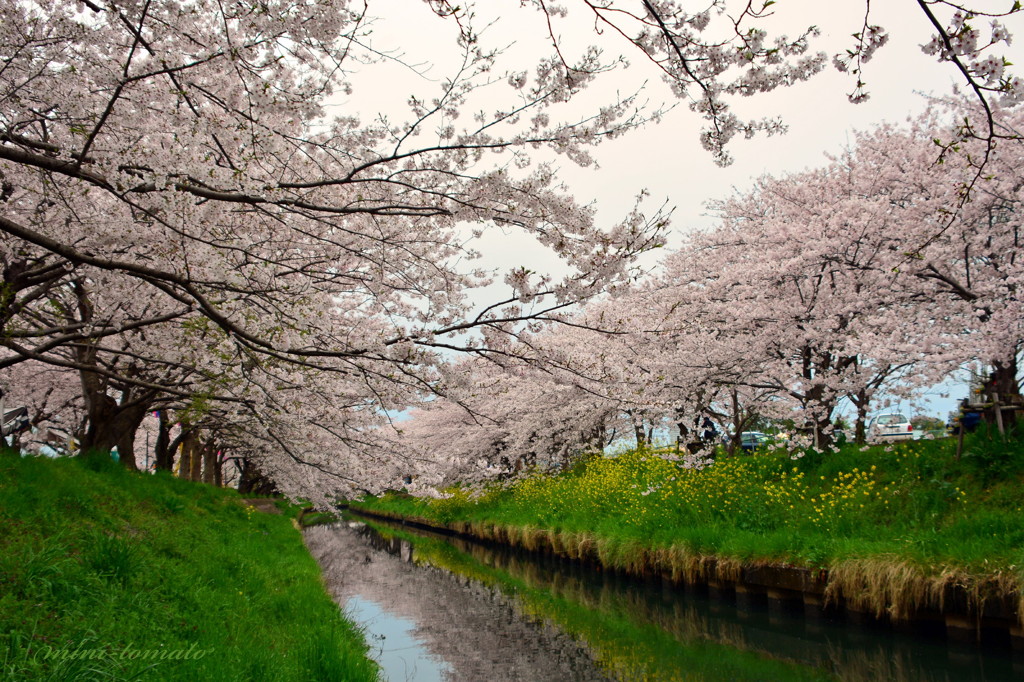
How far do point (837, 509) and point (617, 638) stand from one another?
4.44 metres

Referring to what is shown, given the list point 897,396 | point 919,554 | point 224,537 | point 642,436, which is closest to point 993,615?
point 919,554

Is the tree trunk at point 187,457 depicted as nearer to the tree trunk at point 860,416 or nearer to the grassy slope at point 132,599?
the grassy slope at point 132,599

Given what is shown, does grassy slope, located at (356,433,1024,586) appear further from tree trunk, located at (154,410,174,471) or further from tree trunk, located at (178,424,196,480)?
tree trunk, located at (178,424,196,480)

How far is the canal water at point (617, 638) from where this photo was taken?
7762 mm

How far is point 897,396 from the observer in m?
12.0

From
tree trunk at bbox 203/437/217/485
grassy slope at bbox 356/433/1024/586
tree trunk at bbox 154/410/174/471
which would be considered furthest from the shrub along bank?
tree trunk at bbox 203/437/217/485

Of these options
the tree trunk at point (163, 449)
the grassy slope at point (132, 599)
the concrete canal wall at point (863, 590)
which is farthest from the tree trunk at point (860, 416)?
the tree trunk at point (163, 449)

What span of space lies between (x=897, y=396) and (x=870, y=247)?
10.3 ft

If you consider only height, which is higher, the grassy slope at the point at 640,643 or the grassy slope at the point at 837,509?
the grassy slope at the point at 837,509

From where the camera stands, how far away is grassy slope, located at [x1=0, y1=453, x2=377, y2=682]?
417 centimetres

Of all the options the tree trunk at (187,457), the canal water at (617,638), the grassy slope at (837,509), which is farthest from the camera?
the tree trunk at (187,457)

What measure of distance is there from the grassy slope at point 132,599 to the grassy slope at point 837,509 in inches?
266

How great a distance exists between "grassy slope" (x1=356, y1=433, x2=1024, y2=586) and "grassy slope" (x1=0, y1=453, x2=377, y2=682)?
675cm

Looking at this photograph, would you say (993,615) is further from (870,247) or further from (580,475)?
(580,475)
